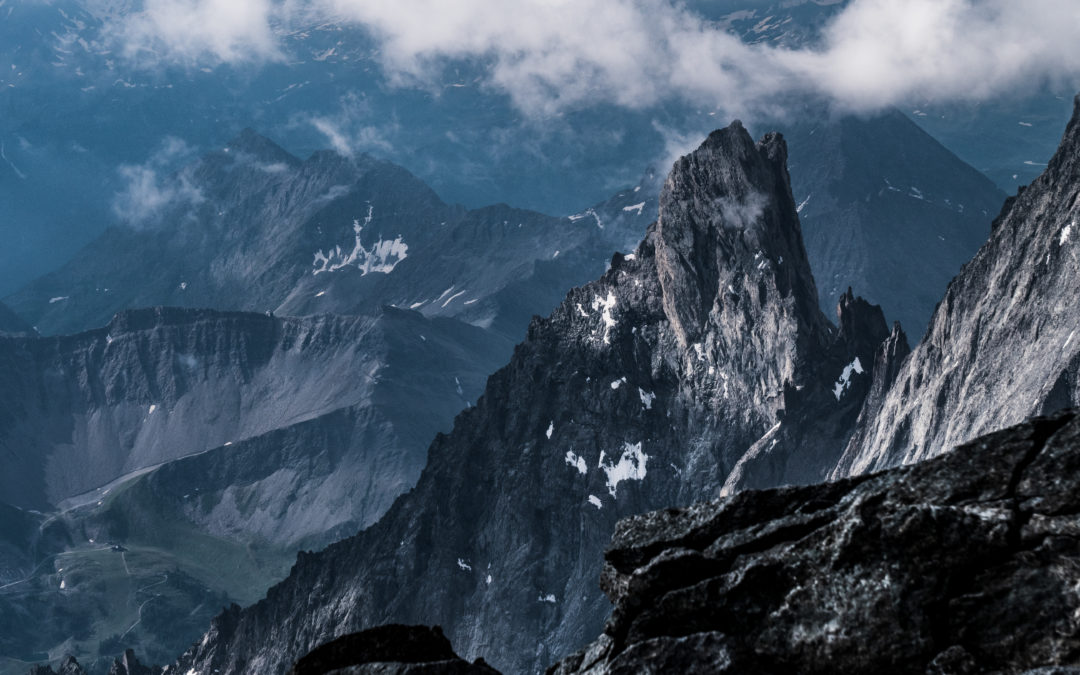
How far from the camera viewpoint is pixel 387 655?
40.2 meters

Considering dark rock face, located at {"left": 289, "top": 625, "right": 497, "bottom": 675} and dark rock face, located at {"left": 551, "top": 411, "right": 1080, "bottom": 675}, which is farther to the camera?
dark rock face, located at {"left": 289, "top": 625, "right": 497, "bottom": 675}

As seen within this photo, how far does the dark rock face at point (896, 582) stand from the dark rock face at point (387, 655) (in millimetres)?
5025

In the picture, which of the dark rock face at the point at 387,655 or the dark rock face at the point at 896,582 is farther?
the dark rock face at the point at 387,655

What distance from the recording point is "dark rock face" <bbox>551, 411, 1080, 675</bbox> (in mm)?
29875

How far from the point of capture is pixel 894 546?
104 feet

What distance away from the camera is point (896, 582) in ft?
102

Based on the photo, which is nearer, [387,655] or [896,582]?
[896,582]

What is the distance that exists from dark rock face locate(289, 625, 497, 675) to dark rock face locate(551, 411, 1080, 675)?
5.03m

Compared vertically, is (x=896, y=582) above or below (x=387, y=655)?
below

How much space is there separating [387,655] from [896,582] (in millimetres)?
18161

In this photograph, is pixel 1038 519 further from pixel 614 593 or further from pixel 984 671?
pixel 614 593

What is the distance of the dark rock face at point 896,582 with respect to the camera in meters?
29.9

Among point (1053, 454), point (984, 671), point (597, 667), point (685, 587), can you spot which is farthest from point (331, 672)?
point (1053, 454)

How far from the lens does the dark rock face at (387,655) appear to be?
3806 centimetres
